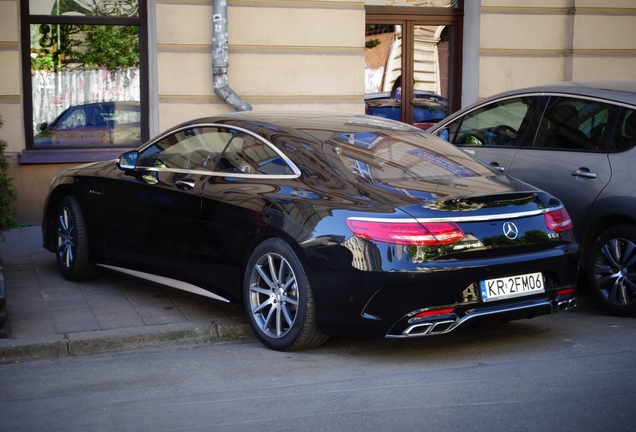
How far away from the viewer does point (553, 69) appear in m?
13.3

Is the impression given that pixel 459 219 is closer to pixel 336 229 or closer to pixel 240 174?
pixel 336 229

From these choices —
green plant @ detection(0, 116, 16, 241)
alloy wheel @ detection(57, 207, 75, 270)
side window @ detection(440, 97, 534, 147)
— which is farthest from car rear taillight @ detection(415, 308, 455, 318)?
green plant @ detection(0, 116, 16, 241)

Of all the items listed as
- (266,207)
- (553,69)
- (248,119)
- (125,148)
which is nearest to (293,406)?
(266,207)

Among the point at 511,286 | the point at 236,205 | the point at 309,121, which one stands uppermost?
the point at 309,121

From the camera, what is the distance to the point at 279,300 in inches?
235

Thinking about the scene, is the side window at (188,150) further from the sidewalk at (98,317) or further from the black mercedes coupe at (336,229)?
the sidewalk at (98,317)

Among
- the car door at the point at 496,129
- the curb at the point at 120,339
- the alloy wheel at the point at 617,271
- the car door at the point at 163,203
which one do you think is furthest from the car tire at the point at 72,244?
the alloy wheel at the point at 617,271

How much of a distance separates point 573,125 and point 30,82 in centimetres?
689

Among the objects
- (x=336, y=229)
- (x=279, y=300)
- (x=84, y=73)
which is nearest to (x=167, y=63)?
(x=84, y=73)

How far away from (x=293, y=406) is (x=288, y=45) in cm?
779

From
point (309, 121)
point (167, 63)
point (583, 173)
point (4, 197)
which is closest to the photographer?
point (309, 121)

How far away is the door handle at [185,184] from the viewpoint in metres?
6.72

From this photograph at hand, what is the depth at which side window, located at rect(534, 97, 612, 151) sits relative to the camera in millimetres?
7301

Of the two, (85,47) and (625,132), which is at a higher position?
(85,47)
